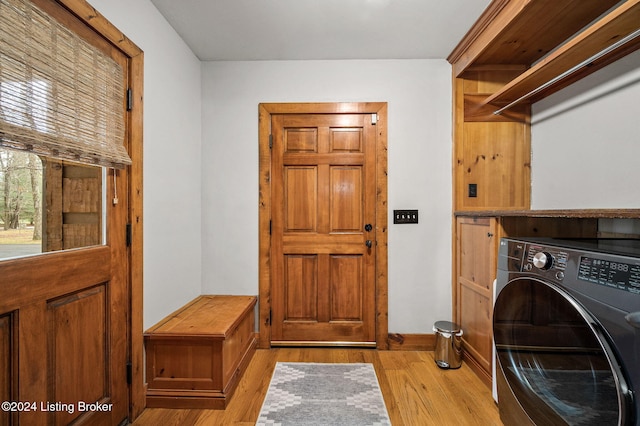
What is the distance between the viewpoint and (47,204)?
1.28 metres

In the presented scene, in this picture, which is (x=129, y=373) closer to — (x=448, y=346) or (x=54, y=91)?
(x=54, y=91)

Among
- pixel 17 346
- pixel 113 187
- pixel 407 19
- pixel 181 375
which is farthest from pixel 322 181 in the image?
pixel 17 346

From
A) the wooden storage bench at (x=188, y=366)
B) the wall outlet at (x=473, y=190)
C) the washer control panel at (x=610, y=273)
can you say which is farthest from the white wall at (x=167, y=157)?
the wall outlet at (x=473, y=190)

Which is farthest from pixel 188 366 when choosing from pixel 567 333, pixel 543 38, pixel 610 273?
pixel 543 38

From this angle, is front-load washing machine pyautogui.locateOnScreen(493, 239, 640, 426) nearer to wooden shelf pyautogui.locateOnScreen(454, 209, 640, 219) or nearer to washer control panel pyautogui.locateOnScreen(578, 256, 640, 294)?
washer control panel pyautogui.locateOnScreen(578, 256, 640, 294)

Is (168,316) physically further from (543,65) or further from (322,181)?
(543,65)

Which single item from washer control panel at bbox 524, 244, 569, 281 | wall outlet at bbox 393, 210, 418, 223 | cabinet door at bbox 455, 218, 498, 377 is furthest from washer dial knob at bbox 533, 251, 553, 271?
wall outlet at bbox 393, 210, 418, 223

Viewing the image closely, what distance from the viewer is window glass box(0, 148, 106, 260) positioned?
1132 mm

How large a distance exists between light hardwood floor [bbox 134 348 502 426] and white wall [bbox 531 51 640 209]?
55.2 inches

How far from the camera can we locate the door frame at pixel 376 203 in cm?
259

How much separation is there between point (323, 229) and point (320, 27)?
59.5 inches

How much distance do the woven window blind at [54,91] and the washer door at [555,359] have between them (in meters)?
1.93

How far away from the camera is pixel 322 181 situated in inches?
103

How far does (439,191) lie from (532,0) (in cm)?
136
